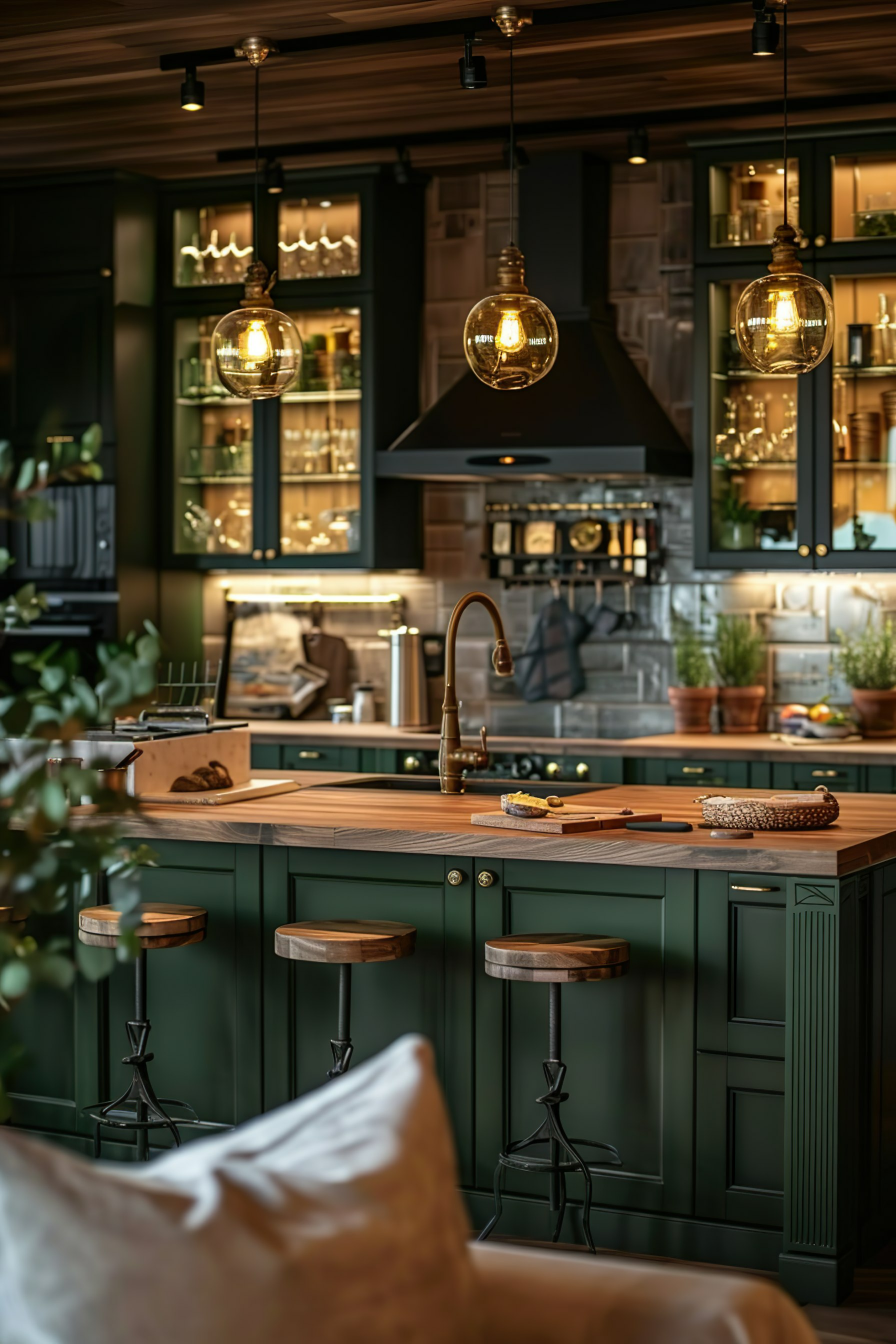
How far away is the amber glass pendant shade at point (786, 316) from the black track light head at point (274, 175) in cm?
289

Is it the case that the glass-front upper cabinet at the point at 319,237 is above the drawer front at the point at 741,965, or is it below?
above

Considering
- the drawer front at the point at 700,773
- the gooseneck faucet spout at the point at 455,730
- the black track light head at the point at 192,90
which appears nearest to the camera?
the gooseneck faucet spout at the point at 455,730

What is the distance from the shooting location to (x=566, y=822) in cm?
373

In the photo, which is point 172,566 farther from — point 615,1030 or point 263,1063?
point 615,1030

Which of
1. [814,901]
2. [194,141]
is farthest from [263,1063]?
[194,141]

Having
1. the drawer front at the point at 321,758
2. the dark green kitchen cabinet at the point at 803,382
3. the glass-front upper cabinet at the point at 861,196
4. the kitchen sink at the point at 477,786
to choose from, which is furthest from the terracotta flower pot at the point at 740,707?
the glass-front upper cabinet at the point at 861,196

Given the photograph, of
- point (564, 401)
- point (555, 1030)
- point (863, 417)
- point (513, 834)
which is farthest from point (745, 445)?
point (555, 1030)

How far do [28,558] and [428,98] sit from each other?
7.97 ft

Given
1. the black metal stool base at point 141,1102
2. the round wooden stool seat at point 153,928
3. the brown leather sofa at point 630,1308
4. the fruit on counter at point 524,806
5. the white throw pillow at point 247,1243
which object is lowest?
the black metal stool base at point 141,1102

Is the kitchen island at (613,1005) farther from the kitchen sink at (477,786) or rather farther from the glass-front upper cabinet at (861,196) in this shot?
the glass-front upper cabinet at (861,196)

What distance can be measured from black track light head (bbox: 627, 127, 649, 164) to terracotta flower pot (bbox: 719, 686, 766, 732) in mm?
1899

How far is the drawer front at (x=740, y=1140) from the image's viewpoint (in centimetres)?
357

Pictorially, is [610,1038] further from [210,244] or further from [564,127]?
[210,244]

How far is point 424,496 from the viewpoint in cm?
686
